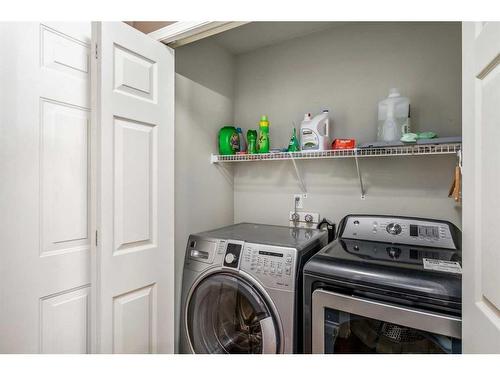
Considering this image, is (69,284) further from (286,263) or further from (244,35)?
(244,35)

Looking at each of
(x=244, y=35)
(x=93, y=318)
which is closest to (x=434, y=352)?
(x=93, y=318)

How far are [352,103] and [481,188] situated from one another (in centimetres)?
135

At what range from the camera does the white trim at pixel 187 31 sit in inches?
49.8

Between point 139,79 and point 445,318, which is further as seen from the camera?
point 139,79

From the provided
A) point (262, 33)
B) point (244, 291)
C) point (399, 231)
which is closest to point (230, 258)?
point (244, 291)

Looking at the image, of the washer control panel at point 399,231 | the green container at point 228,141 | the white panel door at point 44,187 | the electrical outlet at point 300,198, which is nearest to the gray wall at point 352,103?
the electrical outlet at point 300,198

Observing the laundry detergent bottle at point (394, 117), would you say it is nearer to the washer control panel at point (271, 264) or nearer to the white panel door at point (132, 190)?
the washer control panel at point (271, 264)

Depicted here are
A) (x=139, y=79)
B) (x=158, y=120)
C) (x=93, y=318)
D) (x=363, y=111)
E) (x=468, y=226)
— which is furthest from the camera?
(x=363, y=111)

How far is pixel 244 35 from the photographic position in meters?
2.03

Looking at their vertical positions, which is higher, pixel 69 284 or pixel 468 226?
pixel 468 226

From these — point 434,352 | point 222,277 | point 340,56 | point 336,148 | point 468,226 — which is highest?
point 340,56

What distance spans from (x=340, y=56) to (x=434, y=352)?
1848mm

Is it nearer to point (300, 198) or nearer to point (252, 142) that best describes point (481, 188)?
point (300, 198)

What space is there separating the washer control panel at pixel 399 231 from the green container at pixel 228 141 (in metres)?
1.00
